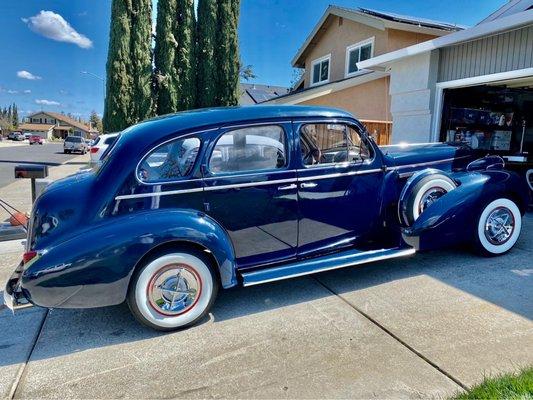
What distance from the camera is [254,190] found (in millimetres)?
3559

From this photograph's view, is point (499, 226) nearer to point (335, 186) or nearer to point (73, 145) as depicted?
point (335, 186)

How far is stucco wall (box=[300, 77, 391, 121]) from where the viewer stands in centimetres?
1262

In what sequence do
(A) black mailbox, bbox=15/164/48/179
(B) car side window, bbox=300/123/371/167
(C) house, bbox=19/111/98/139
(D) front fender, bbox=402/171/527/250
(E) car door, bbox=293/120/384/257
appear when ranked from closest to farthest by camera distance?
(E) car door, bbox=293/120/384/257
(B) car side window, bbox=300/123/371/167
(D) front fender, bbox=402/171/527/250
(A) black mailbox, bbox=15/164/48/179
(C) house, bbox=19/111/98/139

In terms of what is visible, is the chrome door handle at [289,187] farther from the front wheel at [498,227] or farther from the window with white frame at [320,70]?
the window with white frame at [320,70]

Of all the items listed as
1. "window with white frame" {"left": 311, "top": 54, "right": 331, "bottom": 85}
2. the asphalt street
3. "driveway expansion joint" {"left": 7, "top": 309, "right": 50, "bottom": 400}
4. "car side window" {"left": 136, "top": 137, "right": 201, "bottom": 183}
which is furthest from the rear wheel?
"window with white frame" {"left": 311, "top": 54, "right": 331, "bottom": 85}

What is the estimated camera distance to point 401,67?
8742mm

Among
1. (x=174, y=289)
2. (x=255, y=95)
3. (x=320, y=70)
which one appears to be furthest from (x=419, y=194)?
(x=255, y=95)

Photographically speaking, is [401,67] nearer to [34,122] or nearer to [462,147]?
[462,147]

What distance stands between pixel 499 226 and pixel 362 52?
11.6 m

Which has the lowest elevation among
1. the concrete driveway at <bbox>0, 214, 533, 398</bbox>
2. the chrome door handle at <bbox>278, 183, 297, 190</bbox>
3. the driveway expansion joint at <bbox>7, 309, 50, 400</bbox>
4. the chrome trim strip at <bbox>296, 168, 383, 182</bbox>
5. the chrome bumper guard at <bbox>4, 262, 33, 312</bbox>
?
the driveway expansion joint at <bbox>7, 309, 50, 400</bbox>

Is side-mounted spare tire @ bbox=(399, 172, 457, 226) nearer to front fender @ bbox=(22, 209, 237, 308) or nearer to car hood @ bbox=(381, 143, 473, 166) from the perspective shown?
car hood @ bbox=(381, 143, 473, 166)

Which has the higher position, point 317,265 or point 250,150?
point 250,150

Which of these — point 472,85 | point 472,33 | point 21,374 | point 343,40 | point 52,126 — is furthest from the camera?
point 52,126

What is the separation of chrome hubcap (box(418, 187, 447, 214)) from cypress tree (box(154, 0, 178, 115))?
15163 mm
